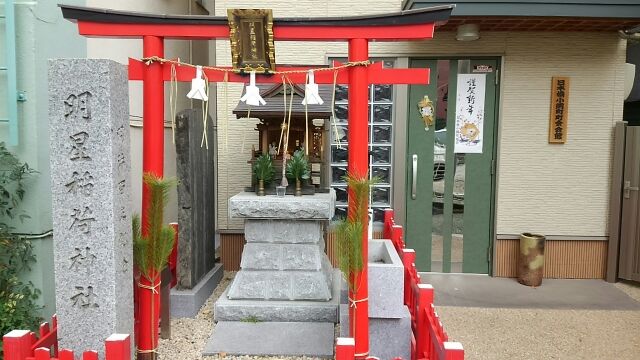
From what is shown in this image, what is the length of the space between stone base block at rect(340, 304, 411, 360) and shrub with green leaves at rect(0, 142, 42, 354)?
9.39 ft

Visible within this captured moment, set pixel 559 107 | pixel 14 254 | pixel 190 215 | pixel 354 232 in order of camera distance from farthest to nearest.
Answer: pixel 559 107 < pixel 190 215 < pixel 14 254 < pixel 354 232

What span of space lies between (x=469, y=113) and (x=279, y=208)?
11.9 ft

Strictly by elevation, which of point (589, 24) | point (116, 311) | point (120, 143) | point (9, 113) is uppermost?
point (589, 24)

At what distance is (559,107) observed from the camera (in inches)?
281

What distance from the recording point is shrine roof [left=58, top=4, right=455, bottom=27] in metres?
4.05

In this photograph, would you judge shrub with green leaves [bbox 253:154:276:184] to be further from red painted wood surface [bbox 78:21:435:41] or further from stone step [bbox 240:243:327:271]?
red painted wood surface [bbox 78:21:435:41]

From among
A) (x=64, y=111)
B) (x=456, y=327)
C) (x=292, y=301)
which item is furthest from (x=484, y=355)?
(x=64, y=111)

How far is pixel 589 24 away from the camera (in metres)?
6.59

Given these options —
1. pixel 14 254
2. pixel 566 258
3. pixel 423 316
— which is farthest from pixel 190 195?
pixel 566 258

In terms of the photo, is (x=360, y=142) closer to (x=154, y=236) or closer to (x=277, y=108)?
(x=277, y=108)

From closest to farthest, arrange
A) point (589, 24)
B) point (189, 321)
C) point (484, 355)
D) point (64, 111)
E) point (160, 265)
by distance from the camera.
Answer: point (64, 111), point (160, 265), point (484, 355), point (189, 321), point (589, 24)

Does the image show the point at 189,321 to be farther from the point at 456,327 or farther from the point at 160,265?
the point at 456,327

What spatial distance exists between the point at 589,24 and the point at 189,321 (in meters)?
6.39

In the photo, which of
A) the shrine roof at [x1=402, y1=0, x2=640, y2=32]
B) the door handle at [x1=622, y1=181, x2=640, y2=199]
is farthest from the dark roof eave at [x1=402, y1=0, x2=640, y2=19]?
the door handle at [x1=622, y1=181, x2=640, y2=199]
